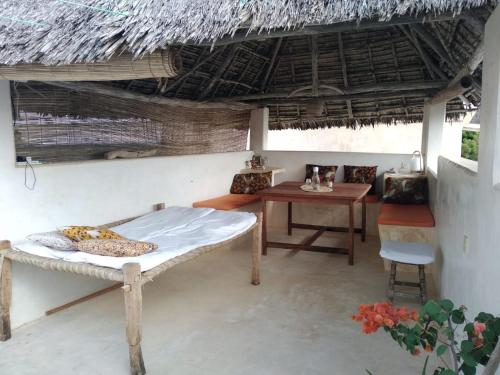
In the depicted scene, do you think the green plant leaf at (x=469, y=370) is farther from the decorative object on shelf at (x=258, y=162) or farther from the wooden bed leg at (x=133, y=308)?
the decorative object on shelf at (x=258, y=162)

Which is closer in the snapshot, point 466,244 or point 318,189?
point 466,244

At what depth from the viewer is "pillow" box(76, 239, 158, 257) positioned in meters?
2.66

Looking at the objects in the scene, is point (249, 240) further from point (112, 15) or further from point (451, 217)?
point (112, 15)

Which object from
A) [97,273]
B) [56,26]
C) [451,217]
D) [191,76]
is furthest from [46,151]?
[451,217]

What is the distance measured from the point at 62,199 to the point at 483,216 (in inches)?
123

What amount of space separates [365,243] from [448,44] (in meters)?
2.70

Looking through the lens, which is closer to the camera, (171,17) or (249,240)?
(171,17)

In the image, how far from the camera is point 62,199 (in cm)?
353

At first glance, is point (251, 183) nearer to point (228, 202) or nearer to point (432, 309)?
point (228, 202)

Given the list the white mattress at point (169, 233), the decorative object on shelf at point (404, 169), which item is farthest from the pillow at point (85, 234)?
the decorative object on shelf at point (404, 169)

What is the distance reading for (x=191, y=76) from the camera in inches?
230

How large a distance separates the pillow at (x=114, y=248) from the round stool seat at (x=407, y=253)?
1953 mm

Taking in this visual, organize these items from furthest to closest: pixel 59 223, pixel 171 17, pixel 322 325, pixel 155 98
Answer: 1. pixel 155 98
2. pixel 59 223
3. pixel 322 325
4. pixel 171 17

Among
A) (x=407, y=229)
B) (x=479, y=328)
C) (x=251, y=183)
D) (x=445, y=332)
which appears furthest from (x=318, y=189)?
(x=479, y=328)
